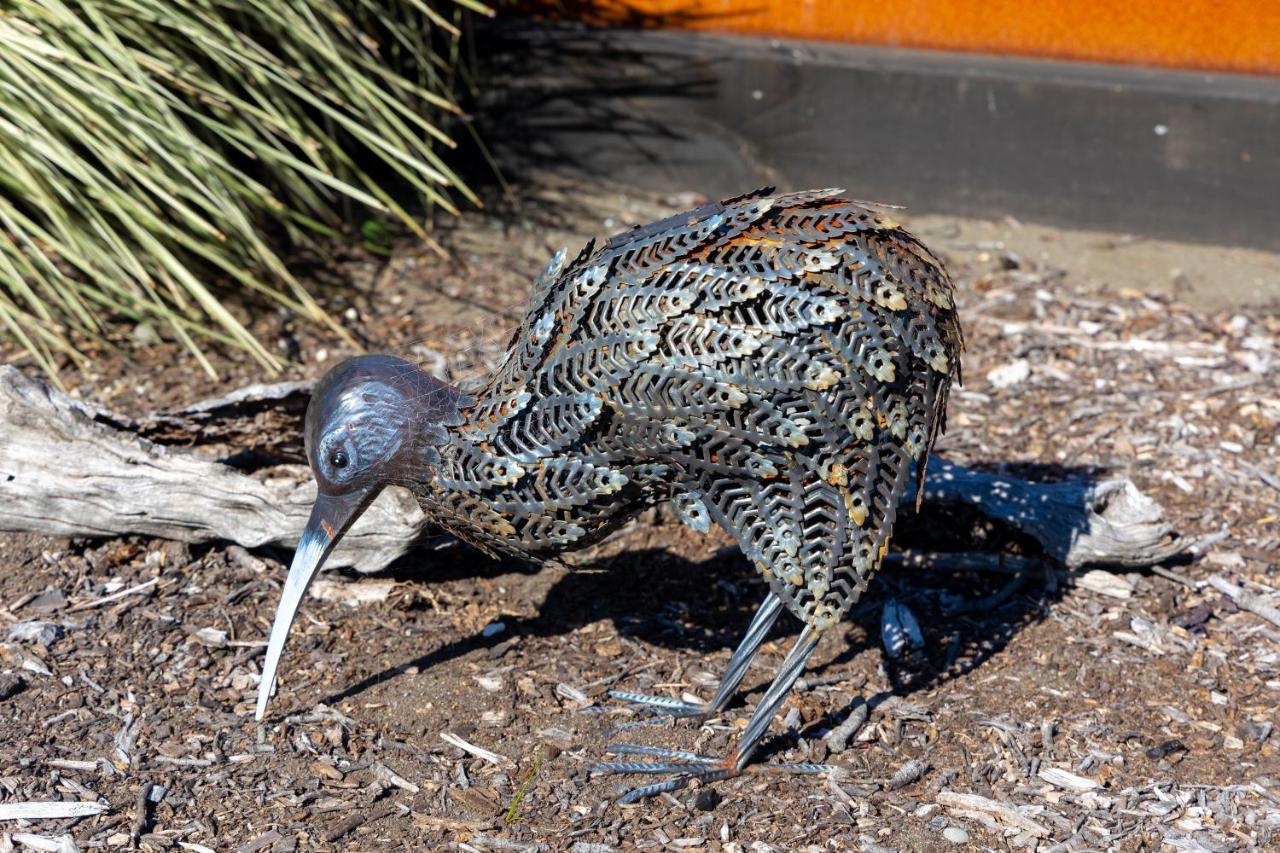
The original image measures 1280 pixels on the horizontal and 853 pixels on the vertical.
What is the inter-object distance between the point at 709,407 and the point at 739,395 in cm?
6

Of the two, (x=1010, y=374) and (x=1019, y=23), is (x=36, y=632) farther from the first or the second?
(x=1019, y=23)

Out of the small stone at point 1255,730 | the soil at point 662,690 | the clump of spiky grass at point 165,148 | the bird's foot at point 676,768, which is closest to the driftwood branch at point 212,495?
the soil at point 662,690

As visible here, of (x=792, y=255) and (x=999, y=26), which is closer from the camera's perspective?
(x=792, y=255)

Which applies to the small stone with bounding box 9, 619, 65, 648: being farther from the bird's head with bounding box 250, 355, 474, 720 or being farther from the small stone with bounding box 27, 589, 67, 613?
the bird's head with bounding box 250, 355, 474, 720

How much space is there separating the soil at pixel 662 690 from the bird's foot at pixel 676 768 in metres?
0.03

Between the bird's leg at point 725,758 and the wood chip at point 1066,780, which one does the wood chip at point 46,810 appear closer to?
the bird's leg at point 725,758

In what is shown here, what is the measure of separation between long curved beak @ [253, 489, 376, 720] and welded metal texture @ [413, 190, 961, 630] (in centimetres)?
21

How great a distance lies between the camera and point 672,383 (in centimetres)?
251

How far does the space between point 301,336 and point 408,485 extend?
2031 millimetres

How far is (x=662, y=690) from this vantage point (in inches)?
123

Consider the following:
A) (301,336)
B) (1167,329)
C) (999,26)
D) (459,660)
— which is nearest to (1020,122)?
(999,26)

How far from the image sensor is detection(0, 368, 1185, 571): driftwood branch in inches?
129

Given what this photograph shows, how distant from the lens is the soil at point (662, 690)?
8.92 feet

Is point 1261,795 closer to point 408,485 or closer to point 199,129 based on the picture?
point 408,485
